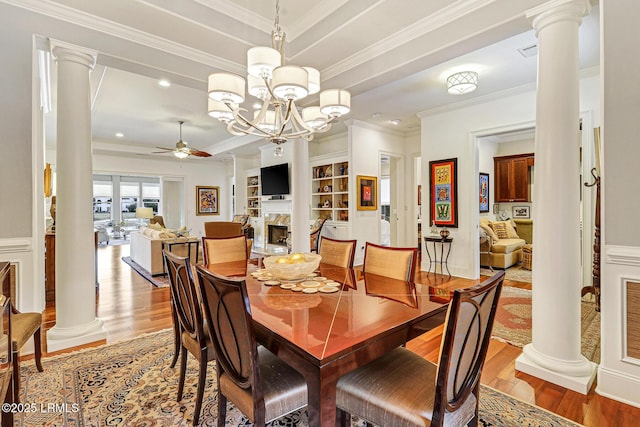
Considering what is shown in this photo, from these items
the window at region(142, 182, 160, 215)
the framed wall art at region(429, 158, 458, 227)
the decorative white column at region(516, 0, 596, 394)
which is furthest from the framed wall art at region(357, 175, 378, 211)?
the window at region(142, 182, 160, 215)

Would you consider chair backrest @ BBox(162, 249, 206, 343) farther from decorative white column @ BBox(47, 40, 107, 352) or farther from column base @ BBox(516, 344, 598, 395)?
column base @ BBox(516, 344, 598, 395)

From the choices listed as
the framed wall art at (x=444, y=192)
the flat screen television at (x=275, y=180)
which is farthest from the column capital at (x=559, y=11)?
the flat screen television at (x=275, y=180)

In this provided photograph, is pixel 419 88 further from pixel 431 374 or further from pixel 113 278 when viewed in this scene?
pixel 113 278

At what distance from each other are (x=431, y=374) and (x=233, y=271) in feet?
5.21

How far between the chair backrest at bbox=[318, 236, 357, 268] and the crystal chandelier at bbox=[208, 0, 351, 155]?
3.36ft

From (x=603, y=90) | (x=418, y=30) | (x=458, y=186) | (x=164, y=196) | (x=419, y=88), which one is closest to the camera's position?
(x=603, y=90)

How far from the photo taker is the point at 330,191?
21.5 feet

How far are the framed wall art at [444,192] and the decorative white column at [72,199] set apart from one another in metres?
4.78

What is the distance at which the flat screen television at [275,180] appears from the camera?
280 inches

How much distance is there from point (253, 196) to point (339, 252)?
6430 millimetres

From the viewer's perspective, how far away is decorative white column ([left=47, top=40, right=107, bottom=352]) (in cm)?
269

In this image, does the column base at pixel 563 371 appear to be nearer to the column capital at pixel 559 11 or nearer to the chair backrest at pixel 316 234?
the column capital at pixel 559 11

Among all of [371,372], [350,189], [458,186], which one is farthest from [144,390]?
[458,186]

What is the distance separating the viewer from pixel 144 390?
2070 millimetres
